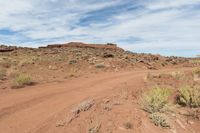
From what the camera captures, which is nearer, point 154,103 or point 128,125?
point 128,125

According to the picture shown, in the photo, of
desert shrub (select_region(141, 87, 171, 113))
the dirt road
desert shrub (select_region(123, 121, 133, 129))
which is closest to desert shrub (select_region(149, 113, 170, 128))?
desert shrub (select_region(141, 87, 171, 113))

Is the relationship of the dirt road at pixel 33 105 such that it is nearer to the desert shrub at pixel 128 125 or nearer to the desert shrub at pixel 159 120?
the desert shrub at pixel 128 125

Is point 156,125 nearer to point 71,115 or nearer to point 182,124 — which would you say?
point 182,124

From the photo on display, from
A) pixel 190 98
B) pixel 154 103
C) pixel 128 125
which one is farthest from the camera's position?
pixel 190 98

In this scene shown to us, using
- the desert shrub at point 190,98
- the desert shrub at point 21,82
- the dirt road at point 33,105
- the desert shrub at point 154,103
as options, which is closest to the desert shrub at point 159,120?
the desert shrub at point 154,103

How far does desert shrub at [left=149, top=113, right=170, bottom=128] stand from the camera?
30.5ft

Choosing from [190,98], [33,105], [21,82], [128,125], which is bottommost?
[128,125]

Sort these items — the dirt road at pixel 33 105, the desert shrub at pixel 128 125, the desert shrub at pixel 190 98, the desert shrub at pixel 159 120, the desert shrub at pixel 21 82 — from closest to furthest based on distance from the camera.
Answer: the desert shrub at pixel 128 125 < the dirt road at pixel 33 105 < the desert shrub at pixel 159 120 < the desert shrub at pixel 190 98 < the desert shrub at pixel 21 82

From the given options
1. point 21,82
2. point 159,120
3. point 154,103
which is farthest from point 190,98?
point 21,82

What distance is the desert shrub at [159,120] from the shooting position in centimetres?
929

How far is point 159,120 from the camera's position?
30.6ft

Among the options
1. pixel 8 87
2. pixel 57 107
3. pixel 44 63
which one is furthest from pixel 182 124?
pixel 44 63

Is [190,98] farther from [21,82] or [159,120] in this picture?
[21,82]

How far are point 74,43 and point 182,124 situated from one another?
192 feet
